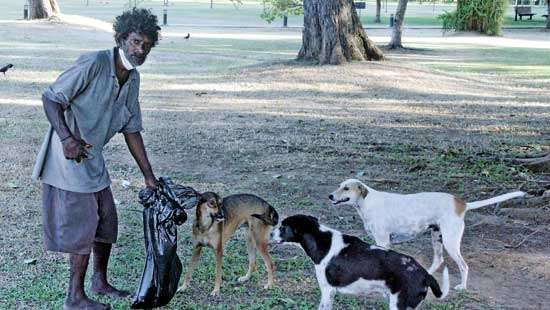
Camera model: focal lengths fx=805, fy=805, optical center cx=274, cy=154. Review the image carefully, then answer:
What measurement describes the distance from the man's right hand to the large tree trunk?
1350 cm

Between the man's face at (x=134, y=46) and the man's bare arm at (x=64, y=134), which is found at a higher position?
the man's face at (x=134, y=46)

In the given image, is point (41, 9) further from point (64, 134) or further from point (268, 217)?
point (64, 134)

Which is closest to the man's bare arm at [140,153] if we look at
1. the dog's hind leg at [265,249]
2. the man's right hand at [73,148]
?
the man's right hand at [73,148]

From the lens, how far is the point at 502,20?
38062 millimetres

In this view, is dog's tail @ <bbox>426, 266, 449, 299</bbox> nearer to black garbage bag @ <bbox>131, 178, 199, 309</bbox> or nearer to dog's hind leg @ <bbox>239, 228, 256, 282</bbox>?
dog's hind leg @ <bbox>239, 228, 256, 282</bbox>

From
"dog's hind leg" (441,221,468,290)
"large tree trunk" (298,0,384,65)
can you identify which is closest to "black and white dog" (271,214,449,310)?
"dog's hind leg" (441,221,468,290)

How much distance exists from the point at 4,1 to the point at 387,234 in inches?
2183

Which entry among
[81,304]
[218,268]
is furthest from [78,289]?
[218,268]

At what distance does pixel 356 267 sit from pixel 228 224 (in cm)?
105

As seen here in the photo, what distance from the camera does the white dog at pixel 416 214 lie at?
18.4 feet

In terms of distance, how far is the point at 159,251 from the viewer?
15.9ft

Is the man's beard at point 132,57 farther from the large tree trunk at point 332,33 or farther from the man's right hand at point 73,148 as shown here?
the large tree trunk at point 332,33

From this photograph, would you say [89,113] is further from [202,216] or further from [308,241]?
[308,241]

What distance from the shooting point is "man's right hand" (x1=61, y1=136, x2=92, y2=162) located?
14.4 ft
